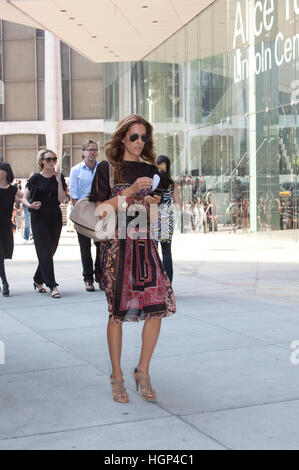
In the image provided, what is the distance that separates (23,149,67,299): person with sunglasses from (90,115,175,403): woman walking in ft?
16.3

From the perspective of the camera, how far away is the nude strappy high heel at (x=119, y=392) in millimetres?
4598

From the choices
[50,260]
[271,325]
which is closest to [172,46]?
[50,260]

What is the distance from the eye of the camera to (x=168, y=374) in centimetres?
532

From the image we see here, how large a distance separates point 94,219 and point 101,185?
0.73 ft

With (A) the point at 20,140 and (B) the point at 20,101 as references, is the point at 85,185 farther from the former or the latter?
(A) the point at 20,140

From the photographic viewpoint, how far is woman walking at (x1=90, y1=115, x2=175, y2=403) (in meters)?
4.68

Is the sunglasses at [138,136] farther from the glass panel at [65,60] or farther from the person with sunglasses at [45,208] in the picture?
the glass panel at [65,60]

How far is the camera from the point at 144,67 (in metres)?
31.1

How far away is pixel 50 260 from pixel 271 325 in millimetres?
3617

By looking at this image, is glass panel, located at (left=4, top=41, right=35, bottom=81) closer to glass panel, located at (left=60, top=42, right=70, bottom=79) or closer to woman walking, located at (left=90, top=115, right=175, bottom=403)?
glass panel, located at (left=60, top=42, right=70, bottom=79)

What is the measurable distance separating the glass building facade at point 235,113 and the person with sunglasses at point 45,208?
361 inches

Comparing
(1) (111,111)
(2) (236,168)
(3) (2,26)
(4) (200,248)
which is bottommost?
(4) (200,248)

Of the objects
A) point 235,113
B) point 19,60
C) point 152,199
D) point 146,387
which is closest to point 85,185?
point 152,199

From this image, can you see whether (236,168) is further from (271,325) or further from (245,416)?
(245,416)
